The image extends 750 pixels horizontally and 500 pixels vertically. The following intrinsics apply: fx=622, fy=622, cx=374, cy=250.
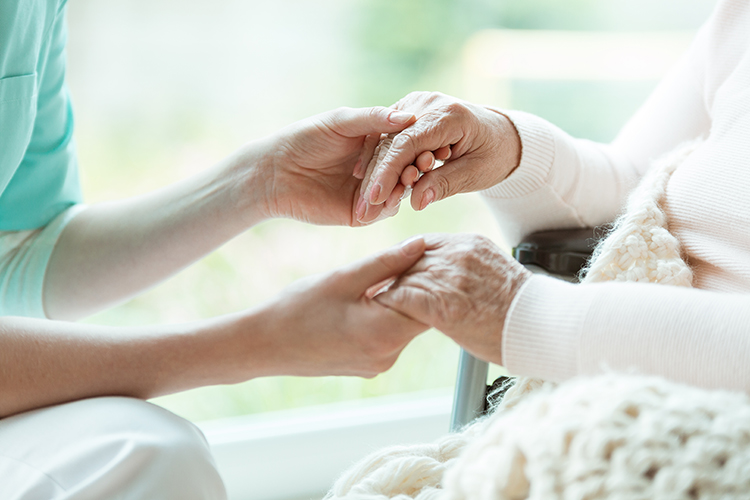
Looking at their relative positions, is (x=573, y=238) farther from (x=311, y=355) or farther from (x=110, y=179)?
(x=110, y=179)

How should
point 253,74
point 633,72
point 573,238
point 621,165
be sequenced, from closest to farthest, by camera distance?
point 573,238, point 621,165, point 253,74, point 633,72

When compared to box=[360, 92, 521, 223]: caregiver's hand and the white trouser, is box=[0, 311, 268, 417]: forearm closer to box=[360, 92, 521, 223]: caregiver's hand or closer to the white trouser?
the white trouser

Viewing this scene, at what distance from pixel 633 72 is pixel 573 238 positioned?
65.8 inches

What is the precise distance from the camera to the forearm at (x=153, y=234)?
41.9 inches

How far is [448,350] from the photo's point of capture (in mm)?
2336

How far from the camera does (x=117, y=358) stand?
0.82 meters

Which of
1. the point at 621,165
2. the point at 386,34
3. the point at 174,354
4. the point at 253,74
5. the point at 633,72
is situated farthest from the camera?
the point at 633,72

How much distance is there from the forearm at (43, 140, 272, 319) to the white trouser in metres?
0.36

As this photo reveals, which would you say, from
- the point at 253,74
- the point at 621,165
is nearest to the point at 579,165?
the point at 621,165

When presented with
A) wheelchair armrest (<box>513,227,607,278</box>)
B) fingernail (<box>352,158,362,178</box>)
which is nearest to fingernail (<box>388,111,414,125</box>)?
fingernail (<box>352,158,362,178</box>)

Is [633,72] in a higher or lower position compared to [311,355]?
higher

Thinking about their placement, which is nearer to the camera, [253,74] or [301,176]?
[301,176]

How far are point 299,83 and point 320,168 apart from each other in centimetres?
117

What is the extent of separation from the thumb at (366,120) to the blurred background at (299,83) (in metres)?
1.16
